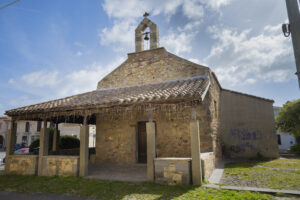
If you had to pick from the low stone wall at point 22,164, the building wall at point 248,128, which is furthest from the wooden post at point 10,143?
the building wall at point 248,128

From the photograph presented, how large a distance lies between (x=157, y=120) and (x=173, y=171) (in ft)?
10.3

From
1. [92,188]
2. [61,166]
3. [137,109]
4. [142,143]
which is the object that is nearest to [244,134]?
[142,143]

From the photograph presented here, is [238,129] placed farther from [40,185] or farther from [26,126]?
[26,126]

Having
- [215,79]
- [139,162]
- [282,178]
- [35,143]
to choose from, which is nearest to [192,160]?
[282,178]

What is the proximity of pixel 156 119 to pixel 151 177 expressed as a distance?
120 inches

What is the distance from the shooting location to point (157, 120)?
8.09 meters

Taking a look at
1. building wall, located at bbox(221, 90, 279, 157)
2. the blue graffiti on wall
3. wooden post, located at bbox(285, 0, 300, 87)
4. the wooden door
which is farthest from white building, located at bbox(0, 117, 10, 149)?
wooden post, located at bbox(285, 0, 300, 87)

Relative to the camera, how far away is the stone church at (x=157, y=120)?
546cm

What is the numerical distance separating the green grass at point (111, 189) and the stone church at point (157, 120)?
0.42 m

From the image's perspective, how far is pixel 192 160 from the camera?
506 centimetres

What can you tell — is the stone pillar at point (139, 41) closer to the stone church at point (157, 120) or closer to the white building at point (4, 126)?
the stone church at point (157, 120)

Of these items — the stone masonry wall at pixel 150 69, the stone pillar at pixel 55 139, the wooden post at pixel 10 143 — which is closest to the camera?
the wooden post at pixel 10 143

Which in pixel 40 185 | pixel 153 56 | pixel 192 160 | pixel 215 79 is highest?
pixel 153 56

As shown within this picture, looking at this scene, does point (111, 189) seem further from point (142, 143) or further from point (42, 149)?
point (42, 149)
